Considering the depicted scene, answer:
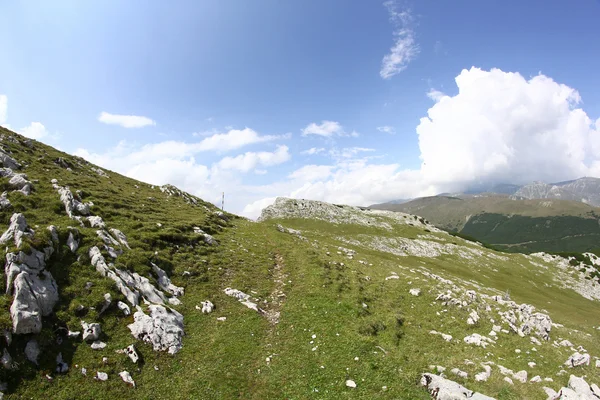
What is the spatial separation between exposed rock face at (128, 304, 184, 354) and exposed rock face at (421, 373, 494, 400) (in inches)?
645

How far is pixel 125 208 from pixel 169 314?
87.0 ft

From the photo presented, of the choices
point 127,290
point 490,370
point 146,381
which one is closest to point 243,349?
point 146,381

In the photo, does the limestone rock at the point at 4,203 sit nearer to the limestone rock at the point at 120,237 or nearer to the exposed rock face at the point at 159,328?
the limestone rock at the point at 120,237

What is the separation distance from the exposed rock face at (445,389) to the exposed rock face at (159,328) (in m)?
16.4

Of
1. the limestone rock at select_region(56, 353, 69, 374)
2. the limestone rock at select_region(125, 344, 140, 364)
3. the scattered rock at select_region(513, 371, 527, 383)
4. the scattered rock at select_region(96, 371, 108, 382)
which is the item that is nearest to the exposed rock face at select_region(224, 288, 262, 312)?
the limestone rock at select_region(125, 344, 140, 364)

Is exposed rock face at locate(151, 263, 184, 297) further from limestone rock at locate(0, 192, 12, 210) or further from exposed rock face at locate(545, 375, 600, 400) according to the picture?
exposed rock face at locate(545, 375, 600, 400)

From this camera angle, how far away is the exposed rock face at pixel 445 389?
1586cm

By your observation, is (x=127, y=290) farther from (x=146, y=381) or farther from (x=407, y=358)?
(x=407, y=358)

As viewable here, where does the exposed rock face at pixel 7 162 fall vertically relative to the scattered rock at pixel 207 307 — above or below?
above

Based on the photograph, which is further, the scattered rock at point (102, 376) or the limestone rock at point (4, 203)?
the limestone rock at point (4, 203)

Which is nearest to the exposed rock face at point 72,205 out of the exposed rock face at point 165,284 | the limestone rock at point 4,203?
the limestone rock at point 4,203

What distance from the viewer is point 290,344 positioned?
2131 cm

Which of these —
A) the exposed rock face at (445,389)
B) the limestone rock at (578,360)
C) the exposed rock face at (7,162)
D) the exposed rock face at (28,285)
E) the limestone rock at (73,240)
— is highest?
the exposed rock face at (7,162)

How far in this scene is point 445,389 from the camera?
16391mm
